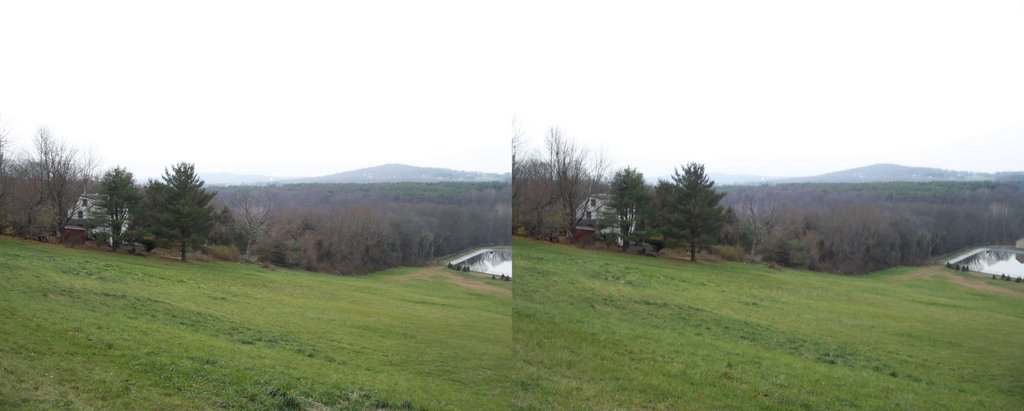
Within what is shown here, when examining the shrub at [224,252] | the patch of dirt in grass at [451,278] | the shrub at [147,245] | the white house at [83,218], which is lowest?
the patch of dirt in grass at [451,278]

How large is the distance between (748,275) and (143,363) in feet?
11.8

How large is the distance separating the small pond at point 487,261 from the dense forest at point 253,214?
2.7 inches

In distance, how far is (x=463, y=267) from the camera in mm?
3902

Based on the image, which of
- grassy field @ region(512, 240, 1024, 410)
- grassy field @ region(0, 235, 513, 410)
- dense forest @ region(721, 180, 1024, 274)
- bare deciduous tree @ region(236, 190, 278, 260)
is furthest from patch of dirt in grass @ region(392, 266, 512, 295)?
dense forest @ region(721, 180, 1024, 274)

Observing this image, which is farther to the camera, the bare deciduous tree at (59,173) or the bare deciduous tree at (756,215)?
the bare deciduous tree at (756,215)

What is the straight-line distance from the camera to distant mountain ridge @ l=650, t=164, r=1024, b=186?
3969 mm

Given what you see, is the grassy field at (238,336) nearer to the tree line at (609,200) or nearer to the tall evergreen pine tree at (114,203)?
the tall evergreen pine tree at (114,203)

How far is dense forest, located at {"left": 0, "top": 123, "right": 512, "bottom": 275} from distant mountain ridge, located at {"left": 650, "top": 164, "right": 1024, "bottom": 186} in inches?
57.2

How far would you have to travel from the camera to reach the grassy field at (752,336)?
3475 mm

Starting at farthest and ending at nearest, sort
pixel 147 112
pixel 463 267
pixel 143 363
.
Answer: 1. pixel 463 267
2. pixel 147 112
3. pixel 143 363

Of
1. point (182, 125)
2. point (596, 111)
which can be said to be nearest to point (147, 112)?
point (182, 125)

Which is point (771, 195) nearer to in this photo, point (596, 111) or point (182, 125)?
point (596, 111)

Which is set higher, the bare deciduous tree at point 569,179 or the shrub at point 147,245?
the bare deciduous tree at point 569,179

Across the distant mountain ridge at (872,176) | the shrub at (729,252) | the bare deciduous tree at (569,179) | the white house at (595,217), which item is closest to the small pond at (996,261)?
the distant mountain ridge at (872,176)
